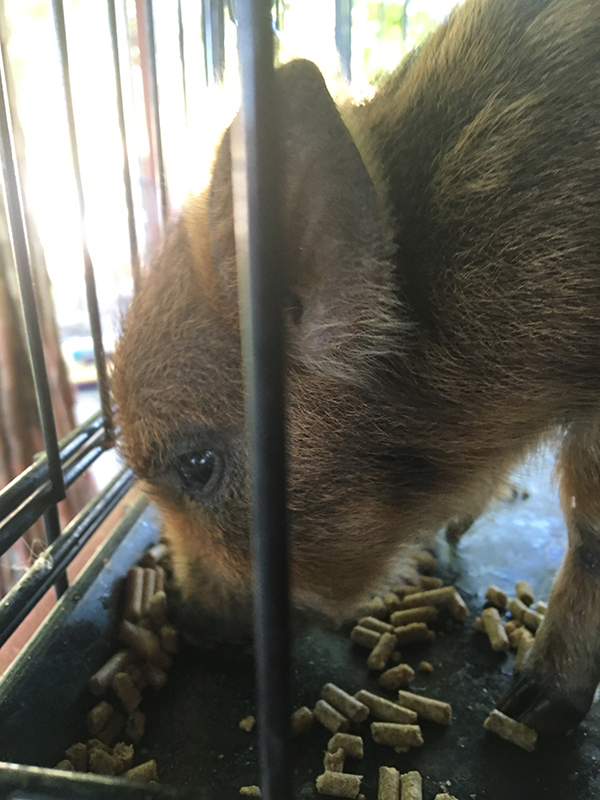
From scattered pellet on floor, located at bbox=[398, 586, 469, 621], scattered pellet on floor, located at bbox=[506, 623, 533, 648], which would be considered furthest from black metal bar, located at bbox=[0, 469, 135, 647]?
scattered pellet on floor, located at bbox=[506, 623, 533, 648]

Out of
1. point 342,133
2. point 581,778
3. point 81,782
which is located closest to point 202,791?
point 81,782

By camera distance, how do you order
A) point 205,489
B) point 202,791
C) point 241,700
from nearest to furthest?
point 202,791, point 205,489, point 241,700

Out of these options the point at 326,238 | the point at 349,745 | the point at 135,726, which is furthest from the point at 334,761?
the point at 326,238

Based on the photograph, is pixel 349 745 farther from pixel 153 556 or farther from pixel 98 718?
pixel 153 556

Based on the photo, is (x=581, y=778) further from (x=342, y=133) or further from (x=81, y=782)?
(x=342, y=133)

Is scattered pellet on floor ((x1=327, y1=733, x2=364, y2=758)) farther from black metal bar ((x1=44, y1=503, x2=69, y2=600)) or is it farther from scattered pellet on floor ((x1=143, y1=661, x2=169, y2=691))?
black metal bar ((x1=44, y1=503, x2=69, y2=600))

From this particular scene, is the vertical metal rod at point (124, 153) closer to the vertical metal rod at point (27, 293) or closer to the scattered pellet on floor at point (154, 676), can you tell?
the vertical metal rod at point (27, 293)
